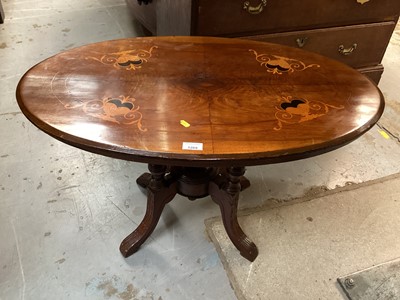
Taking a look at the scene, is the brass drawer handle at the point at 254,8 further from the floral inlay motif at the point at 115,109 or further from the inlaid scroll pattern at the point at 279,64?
the floral inlay motif at the point at 115,109

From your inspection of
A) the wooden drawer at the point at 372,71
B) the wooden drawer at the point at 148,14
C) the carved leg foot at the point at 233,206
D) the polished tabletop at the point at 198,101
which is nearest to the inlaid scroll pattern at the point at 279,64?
the polished tabletop at the point at 198,101

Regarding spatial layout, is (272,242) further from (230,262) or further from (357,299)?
(357,299)

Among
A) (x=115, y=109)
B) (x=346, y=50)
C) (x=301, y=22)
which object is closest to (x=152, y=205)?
(x=115, y=109)

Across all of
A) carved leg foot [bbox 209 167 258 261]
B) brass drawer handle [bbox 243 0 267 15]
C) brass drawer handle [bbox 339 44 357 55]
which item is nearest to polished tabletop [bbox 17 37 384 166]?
carved leg foot [bbox 209 167 258 261]

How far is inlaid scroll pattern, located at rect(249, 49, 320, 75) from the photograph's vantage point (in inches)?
43.5

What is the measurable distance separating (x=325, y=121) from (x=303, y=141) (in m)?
0.11

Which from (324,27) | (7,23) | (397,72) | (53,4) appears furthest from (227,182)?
(53,4)

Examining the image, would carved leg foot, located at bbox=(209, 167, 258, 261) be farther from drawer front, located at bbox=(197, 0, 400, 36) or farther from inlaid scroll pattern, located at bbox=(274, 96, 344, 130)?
drawer front, located at bbox=(197, 0, 400, 36)

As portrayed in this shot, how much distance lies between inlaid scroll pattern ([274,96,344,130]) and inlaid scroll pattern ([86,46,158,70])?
1.47 feet

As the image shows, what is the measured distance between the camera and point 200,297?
1.13m

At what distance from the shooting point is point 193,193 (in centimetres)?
119

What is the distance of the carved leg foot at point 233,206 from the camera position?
1.10m

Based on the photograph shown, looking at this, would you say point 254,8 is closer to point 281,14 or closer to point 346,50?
point 281,14

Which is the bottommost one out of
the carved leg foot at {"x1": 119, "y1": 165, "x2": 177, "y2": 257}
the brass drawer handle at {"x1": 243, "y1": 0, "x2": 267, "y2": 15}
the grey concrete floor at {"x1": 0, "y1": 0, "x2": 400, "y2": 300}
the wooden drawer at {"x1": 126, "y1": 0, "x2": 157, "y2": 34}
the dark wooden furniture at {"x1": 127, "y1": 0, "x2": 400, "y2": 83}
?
the grey concrete floor at {"x1": 0, "y1": 0, "x2": 400, "y2": 300}
